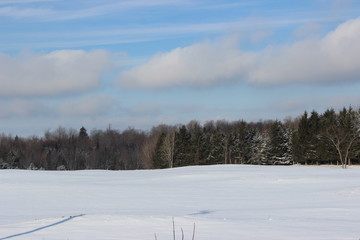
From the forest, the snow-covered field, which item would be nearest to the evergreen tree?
the forest

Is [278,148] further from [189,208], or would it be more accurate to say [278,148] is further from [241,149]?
[189,208]

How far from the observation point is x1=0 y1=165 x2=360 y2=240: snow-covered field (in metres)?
13.0

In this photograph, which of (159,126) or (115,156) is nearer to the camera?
(115,156)

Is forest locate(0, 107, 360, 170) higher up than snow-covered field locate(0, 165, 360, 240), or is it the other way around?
forest locate(0, 107, 360, 170)

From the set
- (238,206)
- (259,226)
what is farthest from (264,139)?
(259,226)

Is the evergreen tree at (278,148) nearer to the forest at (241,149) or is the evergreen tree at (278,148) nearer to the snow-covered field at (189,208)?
the forest at (241,149)

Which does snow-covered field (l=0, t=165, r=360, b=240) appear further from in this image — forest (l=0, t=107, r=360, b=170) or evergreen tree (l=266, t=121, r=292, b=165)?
evergreen tree (l=266, t=121, r=292, b=165)

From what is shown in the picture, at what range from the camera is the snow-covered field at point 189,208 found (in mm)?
12977

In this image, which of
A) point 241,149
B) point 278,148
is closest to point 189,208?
point 278,148

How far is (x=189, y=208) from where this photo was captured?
21.8m

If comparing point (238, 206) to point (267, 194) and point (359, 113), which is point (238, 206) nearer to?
point (267, 194)

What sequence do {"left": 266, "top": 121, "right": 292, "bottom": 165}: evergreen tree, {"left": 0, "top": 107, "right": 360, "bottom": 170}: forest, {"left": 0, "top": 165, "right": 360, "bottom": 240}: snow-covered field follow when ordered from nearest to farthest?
1. {"left": 0, "top": 165, "right": 360, "bottom": 240}: snow-covered field
2. {"left": 0, "top": 107, "right": 360, "bottom": 170}: forest
3. {"left": 266, "top": 121, "right": 292, "bottom": 165}: evergreen tree

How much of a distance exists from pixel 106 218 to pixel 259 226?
4.32m

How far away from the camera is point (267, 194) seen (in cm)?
2898
